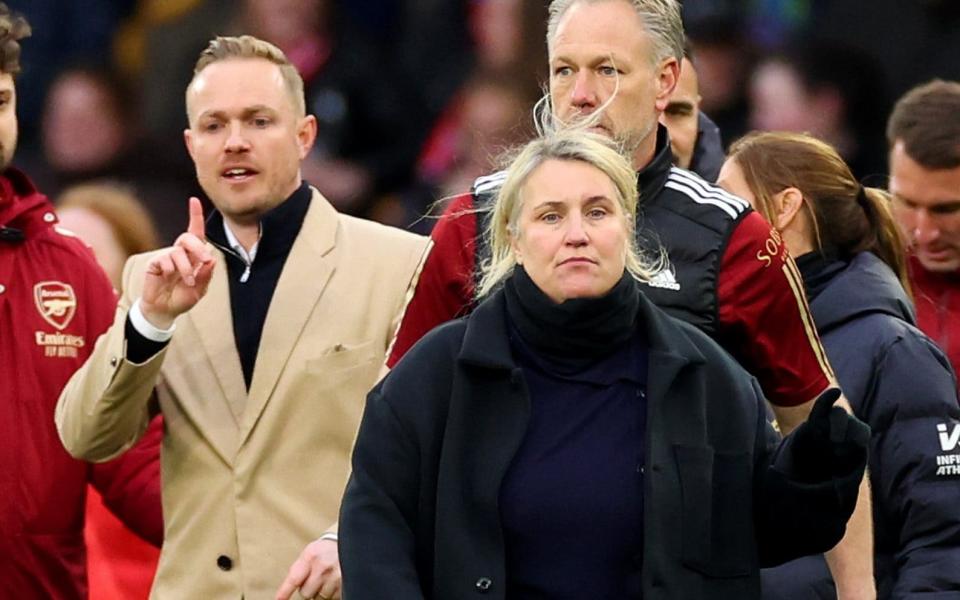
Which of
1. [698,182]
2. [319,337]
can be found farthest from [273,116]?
[698,182]

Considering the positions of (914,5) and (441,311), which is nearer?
(441,311)

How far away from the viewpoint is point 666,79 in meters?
5.88

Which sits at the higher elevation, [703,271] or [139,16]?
[139,16]

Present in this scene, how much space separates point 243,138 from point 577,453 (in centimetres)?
167

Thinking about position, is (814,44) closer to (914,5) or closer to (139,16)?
(914,5)

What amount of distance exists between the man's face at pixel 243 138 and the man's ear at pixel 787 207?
1.23 m

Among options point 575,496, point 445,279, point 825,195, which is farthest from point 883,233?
point 575,496

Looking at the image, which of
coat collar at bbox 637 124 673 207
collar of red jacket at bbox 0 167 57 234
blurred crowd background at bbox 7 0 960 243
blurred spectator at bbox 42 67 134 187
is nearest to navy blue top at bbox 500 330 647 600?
coat collar at bbox 637 124 673 207

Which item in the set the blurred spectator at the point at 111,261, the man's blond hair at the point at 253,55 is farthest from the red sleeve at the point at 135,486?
the man's blond hair at the point at 253,55

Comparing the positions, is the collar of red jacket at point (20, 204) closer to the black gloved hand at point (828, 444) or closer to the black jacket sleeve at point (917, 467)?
the black jacket sleeve at point (917, 467)

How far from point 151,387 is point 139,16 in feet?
16.3

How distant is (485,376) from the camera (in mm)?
5070

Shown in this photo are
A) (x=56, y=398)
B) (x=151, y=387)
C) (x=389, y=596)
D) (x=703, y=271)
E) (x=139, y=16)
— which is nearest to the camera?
(x=389, y=596)

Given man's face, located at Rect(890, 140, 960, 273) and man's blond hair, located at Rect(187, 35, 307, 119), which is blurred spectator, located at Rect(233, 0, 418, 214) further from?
man's blond hair, located at Rect(187, 35, 307, 119)
